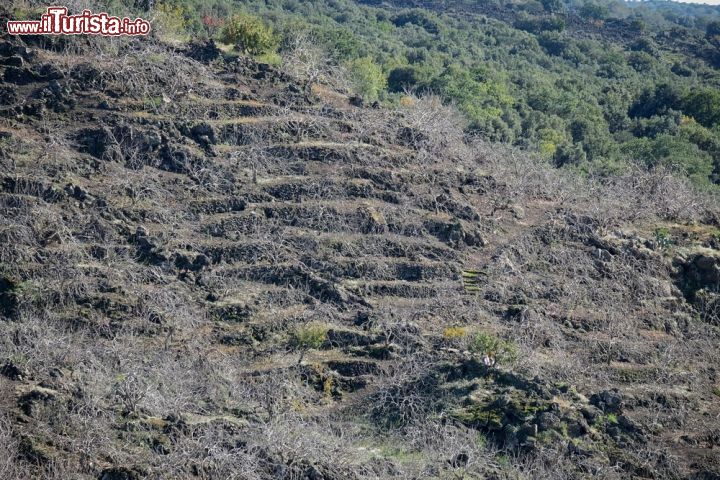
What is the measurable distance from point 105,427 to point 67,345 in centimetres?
290

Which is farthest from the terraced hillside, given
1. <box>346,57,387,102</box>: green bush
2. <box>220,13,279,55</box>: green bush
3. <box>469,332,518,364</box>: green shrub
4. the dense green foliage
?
the dense green foliage

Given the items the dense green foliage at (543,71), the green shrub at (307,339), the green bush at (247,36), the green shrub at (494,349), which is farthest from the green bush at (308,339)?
the dense green foliage at (543,71)

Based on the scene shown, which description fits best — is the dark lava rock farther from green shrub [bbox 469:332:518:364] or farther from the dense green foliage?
the dense green foliage

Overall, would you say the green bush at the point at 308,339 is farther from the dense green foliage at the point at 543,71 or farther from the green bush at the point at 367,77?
the green bush at the point at 367,77

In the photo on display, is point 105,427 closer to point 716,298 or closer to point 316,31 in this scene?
point 716,298

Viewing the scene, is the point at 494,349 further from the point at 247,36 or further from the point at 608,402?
the point at 247,36

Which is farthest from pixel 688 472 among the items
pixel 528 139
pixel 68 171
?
pixel 528 139

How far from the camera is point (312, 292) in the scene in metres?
23.1

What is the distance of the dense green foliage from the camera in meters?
39.1

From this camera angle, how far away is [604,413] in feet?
66.7

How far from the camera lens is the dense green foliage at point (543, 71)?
39.1 m

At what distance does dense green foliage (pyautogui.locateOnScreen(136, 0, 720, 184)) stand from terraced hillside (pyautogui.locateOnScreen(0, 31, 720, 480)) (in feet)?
18.6

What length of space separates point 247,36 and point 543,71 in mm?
28696

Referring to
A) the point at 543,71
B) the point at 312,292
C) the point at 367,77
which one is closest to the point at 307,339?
the point at 312,292
